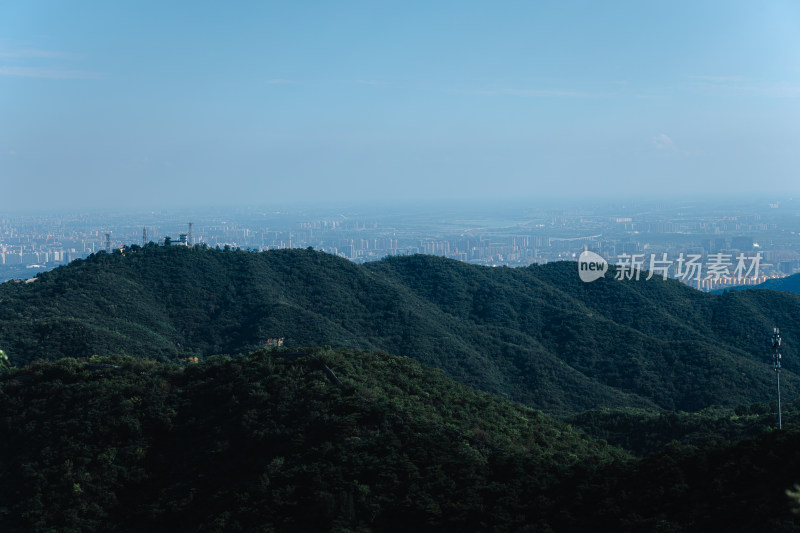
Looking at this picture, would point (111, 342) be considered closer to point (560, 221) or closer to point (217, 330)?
point (217, 330)

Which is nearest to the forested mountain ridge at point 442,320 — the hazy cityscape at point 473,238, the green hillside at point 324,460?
the green hillside at point 324,460

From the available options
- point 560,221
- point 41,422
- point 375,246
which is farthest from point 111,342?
point 560,221

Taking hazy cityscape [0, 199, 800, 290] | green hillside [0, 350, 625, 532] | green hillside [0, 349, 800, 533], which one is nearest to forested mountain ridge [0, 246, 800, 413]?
green hillside [0, 350, 625, 532]

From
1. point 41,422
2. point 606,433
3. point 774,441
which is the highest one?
point 774,441

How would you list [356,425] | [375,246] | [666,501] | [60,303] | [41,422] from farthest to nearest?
[375,246] → [60,303] → [41,422] → [356,425] → [666,501]

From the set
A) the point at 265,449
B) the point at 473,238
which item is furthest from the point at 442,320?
the point at 473,238

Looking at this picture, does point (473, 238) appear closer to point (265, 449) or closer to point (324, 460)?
point (265, 449)
